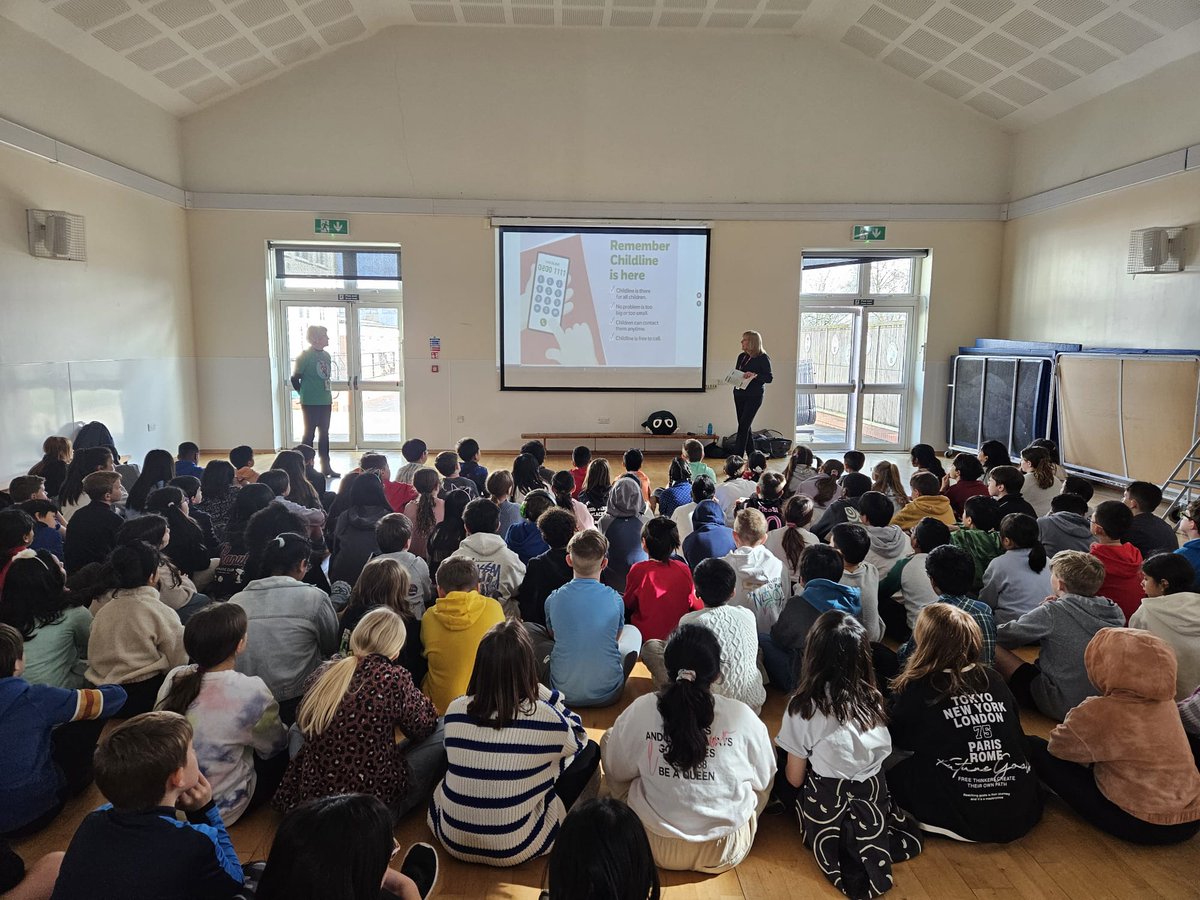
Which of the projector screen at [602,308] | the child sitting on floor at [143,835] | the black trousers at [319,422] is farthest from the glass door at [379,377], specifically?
the child sitting on floor at [143,835]

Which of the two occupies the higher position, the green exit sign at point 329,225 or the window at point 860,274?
the green exit sign at point 329,225

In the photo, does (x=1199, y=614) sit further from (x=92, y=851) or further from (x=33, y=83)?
(x=33, y=83)

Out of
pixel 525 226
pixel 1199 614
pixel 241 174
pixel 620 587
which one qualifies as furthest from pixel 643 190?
pixel 1199 614

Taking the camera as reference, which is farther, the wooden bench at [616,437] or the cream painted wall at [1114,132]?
the wooden bench at [616,437]

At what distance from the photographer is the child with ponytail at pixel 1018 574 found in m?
3.46

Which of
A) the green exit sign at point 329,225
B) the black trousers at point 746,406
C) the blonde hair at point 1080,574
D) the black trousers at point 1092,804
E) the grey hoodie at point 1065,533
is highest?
the green exit sign at point 329,225

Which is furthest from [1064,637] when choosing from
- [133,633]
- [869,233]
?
[869,233]

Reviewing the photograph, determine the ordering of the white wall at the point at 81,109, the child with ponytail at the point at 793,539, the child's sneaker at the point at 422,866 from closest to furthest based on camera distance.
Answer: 1. the child's sneaker at the point at 422,866
2. the child with ponytail at the point at 793,539
3. the white wall at the point at 81,109

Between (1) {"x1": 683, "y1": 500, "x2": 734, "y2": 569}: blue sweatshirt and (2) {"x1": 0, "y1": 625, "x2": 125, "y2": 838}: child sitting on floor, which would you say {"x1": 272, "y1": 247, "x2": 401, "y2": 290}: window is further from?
(2) {"x1": 0, "y1": 625, "x2": 125, "y2": 838}: child sitting on floor

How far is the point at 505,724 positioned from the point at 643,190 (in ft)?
27.9

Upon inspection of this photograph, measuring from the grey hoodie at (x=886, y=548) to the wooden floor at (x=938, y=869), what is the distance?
5.05 feet

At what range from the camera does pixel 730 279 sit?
9.85 meters

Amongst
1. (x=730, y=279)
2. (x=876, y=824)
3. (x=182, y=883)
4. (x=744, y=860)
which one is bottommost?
(x=744, y=860)

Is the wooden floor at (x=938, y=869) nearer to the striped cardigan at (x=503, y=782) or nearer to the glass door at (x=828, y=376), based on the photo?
the striped cardigan at (x=503, y=782)
